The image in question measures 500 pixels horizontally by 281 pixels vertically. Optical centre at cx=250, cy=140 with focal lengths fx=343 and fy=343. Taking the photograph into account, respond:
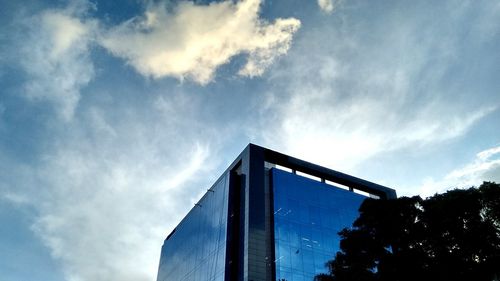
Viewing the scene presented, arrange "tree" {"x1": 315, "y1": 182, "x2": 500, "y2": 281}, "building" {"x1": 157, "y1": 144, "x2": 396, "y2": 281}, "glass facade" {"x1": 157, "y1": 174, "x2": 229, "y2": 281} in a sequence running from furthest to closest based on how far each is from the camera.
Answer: "glass facade" {"x1": 157, "y1": 174, "x2": 229, "y2": 281} < "building" {"x1": 157, "y1": 144, "x2": 396, "y2": 281} < "tree" {"x1": 315, "y1": 182, "x2": 500, "y2": 281}

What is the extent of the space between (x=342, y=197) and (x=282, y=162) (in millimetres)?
10717

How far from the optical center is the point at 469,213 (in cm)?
2264

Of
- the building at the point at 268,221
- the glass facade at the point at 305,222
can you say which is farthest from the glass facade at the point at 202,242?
the glass facade at the point at 305,222

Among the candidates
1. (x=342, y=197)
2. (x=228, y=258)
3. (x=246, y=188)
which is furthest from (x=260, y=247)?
(x=342, y=197)

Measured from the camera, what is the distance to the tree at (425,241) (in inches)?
816

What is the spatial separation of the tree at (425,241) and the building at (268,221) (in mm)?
17572

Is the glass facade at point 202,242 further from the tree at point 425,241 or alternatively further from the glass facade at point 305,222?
the tree at point 425,241

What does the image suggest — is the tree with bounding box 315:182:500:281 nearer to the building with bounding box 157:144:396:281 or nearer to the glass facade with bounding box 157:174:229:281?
the building with bounding box 157:144:396:281

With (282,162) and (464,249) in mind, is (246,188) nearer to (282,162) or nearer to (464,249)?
(282,162)

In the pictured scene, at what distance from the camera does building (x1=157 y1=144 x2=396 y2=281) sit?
131ft

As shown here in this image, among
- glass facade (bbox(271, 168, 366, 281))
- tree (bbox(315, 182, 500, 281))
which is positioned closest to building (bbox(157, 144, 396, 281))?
glass facade (bbox(271, 168, 366, 281))

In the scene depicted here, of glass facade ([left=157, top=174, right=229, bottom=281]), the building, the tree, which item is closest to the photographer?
the tree

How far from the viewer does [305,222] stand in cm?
4472

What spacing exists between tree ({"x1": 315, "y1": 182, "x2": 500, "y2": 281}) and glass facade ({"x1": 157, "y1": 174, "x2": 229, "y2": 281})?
73.4 ft
